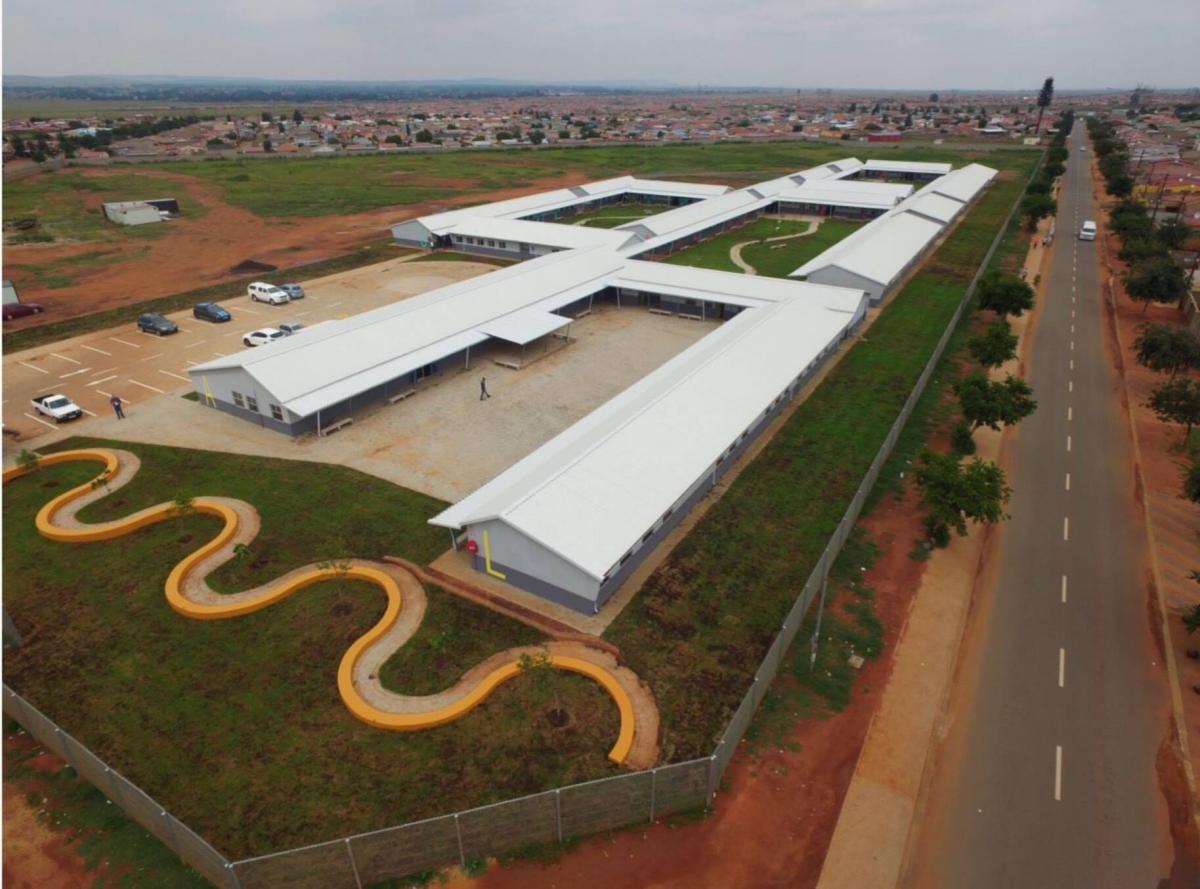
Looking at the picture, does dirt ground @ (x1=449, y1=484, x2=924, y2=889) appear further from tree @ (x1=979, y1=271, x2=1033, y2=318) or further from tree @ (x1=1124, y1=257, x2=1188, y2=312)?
tree @ (x1=1124, y1=257, x2=1188, y2=312)

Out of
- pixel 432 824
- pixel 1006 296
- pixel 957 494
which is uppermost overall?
pixel 1006 296

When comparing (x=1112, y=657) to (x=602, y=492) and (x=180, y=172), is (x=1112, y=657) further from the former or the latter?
(x=180, y=172)

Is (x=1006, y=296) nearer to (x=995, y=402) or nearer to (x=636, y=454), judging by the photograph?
(x=995, y=402)

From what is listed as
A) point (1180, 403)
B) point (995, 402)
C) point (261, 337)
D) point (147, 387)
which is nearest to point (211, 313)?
point (261, 337)

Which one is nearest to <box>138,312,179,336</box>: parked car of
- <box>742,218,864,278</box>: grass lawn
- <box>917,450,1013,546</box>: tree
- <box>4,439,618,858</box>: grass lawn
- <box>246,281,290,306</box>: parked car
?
<box>246,281,290,306</box>: parked car

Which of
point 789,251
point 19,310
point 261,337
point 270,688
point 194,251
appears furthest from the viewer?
point 789,251

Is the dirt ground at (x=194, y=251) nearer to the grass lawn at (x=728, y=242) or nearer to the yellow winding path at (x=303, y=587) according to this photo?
the yellow winding path at (x=303, y=587)
